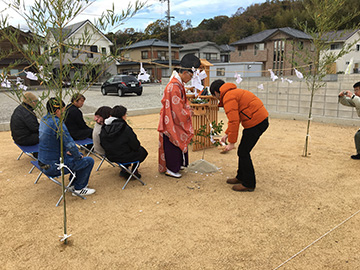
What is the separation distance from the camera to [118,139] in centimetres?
367

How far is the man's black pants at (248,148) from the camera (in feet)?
11.3

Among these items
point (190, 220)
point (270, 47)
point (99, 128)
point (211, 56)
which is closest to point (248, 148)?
point (190, 220)

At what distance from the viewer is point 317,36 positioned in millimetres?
4777

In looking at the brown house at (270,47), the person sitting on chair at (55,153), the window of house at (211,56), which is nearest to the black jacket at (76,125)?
the person sitting on chair at (55,153)

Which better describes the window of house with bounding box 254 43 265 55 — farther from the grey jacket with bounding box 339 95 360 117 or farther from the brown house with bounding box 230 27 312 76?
the grey jacket with bounding box 339 95 360 117

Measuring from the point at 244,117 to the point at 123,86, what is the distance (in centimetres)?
1394

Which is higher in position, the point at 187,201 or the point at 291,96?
the point at 291,96

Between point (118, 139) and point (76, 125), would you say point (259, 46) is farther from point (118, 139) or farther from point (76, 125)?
point (118, 139)

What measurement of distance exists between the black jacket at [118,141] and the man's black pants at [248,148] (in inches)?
56.6

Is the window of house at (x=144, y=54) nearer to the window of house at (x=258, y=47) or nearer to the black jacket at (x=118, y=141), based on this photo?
the window of house at (x=258, y=47)

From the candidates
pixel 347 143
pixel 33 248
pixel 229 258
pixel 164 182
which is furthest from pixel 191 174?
pixel 347 143

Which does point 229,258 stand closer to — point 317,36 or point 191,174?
point 191,174

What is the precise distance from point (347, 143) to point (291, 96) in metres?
3.20

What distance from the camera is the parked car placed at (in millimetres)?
16516
